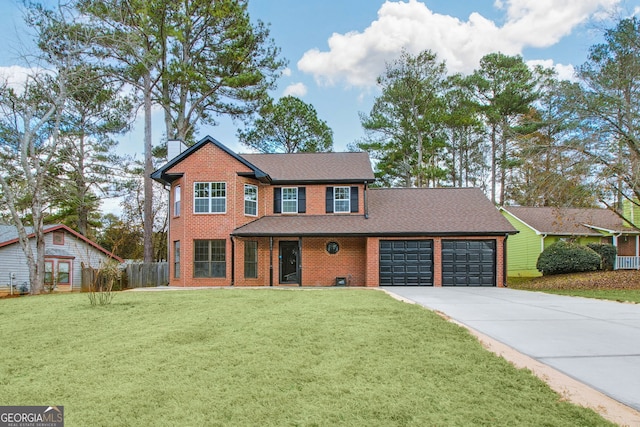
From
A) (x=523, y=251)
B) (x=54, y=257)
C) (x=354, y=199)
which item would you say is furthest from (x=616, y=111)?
(x=54, y=257)

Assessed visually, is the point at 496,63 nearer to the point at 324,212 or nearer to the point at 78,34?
the point at 324,212

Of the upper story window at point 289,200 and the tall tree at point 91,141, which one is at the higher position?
the tall tree at point 91,141

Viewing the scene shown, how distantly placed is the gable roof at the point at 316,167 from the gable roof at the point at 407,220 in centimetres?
164

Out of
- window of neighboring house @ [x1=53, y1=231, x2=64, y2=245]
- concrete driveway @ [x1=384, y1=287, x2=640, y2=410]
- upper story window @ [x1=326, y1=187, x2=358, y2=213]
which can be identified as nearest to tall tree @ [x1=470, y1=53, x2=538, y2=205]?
upper story window @ [x1=326, y1=187, x2=358, y2=213]

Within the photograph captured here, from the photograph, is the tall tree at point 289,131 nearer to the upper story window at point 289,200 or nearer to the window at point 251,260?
the upper story window at point 289,200

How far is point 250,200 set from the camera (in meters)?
19.0

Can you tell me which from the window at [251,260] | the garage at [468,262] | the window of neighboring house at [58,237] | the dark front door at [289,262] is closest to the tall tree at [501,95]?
the garage at [468,262]

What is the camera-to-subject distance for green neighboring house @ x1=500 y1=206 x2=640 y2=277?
78.7 ft

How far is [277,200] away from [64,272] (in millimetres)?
15225

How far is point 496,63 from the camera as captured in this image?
3173 centimetres

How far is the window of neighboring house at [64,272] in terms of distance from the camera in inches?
995

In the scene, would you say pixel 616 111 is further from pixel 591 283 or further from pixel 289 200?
pixel 289 200

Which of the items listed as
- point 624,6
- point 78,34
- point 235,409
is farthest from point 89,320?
point 624,6

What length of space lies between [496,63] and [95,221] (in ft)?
109
